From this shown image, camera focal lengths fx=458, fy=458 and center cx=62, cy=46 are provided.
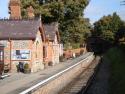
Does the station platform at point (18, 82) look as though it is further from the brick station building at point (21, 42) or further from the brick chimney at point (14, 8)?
the brick chimney at point (14, 8)

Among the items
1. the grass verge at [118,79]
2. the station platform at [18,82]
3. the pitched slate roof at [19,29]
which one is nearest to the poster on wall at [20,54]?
the pitched slate roof at [19,29]

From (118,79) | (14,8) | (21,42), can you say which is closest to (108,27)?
(14,8)

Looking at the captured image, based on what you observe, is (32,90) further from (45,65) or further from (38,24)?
(45,65)

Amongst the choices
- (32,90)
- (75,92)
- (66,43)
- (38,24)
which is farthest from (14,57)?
(66,43)

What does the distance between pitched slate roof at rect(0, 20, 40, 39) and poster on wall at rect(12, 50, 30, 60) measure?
55.5 inches

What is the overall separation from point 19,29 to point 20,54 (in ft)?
9.51

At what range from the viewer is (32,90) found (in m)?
22.3

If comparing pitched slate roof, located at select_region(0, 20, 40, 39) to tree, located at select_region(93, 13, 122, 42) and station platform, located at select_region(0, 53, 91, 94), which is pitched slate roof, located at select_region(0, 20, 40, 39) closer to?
station platform, located at select_region(0, 53, 91, 94)

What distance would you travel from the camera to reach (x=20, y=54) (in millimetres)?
45594

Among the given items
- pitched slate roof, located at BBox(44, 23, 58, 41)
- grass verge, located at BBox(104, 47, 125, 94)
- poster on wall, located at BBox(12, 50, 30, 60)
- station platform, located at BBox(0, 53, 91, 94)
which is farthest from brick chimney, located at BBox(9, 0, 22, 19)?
grass verge, located at BBox(104, 47, 125, 94)

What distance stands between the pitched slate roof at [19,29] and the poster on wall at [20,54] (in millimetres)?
1410

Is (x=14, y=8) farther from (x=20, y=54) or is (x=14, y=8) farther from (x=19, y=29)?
(x=20, y=54)

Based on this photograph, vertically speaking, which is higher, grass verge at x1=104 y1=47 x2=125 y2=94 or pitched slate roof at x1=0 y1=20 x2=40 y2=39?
pitched slate roof at x1=0 y1=20 x2=40 y2=39

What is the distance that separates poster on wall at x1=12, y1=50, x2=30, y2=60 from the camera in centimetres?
4553
